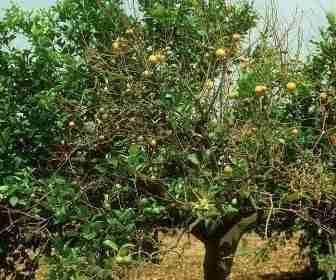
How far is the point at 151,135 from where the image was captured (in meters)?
5.74

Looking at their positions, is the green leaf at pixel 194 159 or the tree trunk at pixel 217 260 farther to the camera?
the tree trunk at pixel 217 260

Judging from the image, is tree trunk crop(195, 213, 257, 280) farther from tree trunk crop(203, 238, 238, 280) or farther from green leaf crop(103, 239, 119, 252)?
green leaf crop(103, 239, 119, 252)

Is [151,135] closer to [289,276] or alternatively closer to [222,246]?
[222,246]

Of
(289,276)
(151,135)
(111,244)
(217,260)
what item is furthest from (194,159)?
(289,276)

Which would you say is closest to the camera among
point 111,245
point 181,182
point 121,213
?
point 111,245

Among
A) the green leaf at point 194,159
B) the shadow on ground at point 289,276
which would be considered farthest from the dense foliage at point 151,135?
the shadow on ground at point 289,276

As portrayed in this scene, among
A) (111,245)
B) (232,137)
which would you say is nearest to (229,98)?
(232,137)

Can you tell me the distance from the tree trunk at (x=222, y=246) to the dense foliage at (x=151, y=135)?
28 millimetres

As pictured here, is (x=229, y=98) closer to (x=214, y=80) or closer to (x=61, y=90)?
(x=214, y=80)

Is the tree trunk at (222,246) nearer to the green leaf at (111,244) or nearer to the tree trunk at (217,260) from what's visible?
the tree trunk at (217,260)

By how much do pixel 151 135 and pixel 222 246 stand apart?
8.27ft

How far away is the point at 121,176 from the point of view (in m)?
5.58

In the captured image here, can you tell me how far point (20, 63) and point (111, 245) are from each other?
301 centimetres

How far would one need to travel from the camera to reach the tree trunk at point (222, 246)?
24.6 feet
